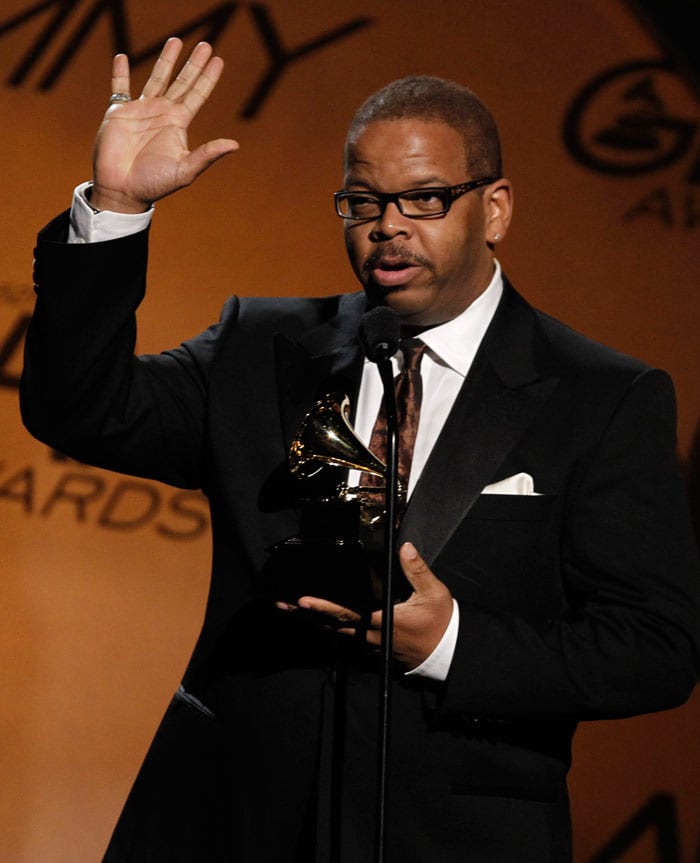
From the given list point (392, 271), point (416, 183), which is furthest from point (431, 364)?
point (416, 183)

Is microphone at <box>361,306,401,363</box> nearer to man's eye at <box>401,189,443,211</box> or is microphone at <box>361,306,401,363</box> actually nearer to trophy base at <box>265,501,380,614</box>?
trophy base at <box>265,501,380,614</box>

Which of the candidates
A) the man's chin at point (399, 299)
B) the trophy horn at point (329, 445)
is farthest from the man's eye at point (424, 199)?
Answer: the trophy horn at point (329, 445)

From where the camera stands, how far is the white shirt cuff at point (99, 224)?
4.53 ft

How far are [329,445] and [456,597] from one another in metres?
0.25

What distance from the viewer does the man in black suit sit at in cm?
138

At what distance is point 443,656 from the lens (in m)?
1.37

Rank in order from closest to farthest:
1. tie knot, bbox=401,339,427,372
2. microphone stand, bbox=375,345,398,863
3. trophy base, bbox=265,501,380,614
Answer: microphone stand, bbox=375,345,398,863, trophy base, bbox=265,501,380,614, tie knot, bbox=401,339,427,372

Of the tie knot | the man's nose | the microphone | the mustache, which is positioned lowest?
the microphone

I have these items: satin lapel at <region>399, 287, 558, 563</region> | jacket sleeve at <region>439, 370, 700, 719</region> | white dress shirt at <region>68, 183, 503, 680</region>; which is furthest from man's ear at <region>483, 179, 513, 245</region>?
jacket sleeve at <region>439, 370, 700, 719</region>

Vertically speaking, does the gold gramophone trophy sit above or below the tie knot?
below

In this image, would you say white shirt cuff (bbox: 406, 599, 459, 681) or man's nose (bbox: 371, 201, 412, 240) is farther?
man's nose (bbox: 371, 201, 412, 240)

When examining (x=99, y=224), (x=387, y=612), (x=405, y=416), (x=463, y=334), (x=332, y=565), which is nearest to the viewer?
(x=387, y=612)

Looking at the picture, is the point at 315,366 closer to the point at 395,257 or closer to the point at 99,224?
the point at 395,257

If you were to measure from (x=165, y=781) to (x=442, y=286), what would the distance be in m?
0.72
